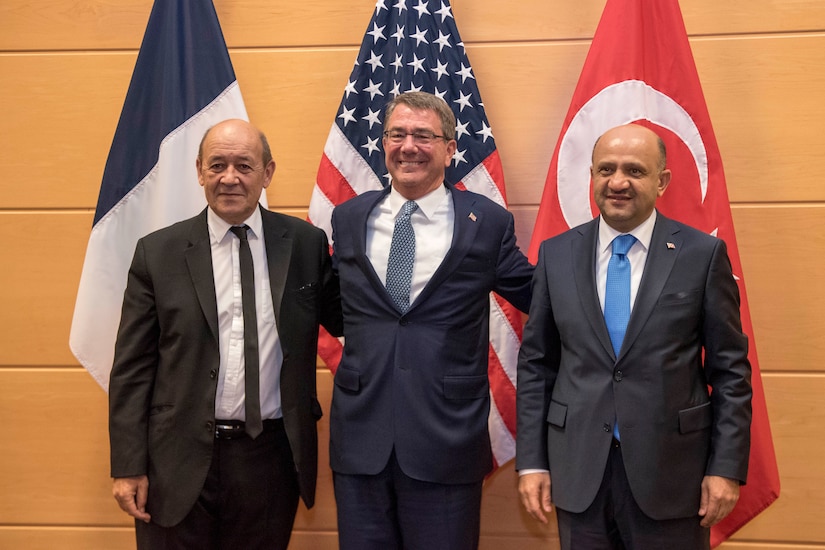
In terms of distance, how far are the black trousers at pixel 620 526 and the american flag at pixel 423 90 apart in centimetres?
79

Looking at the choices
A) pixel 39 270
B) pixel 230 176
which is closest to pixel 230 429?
pixel 230 176

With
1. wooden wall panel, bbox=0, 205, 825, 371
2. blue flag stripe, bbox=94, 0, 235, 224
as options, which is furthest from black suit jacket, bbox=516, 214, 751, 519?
blue flag stripe, bbox=94, 0, 235, 224

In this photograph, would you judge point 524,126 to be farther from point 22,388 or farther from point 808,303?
point 22,388

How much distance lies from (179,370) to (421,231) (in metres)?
0.74

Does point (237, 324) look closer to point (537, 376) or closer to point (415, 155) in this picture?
point (415, 155)

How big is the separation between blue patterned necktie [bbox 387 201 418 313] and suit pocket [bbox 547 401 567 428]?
45 centimetres

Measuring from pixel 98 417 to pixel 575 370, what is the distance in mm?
1964

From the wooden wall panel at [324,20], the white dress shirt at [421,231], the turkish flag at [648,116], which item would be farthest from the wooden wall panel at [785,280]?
the white dress shirt at [421,231]

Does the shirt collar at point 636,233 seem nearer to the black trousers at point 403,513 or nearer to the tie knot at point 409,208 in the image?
the tie knot at point 409,208

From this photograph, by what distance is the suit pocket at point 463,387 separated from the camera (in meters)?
1.96

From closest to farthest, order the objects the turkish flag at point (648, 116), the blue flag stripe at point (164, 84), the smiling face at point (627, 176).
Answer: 1. the smiling face at point (627, 176)
2. the turkish flag at point (648, 116)
3. the blue flag stripe at point (164, 84)

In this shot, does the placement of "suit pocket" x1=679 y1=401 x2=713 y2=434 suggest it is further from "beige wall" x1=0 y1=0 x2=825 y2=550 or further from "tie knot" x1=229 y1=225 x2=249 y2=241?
"tie knot" x1=229 y1=225 x2=249 y2=241

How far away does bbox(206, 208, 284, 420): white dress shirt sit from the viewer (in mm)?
1969

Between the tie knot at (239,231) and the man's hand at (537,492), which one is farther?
the tie knot at (239,231)
